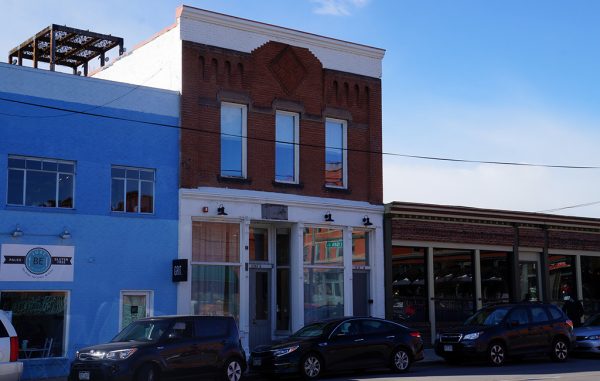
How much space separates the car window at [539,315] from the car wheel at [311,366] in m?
6.96

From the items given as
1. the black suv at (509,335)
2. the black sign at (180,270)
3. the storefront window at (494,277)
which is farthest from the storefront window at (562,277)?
the black sign at (180,270)

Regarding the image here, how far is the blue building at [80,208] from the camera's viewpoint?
760 inches

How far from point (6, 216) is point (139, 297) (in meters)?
4.05

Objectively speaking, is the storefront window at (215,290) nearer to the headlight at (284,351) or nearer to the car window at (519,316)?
the headlight at (284,351)

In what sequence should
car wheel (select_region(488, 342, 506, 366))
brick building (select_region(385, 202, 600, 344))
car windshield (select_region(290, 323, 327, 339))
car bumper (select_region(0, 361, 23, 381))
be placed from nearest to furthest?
car bumper (select_region(0, 361, 23, 381)) < car windshield (select_region(290, 323, 327, 339)) < car wheel (select_region(488, 342, 506, 366)) < brick building (select_region(385, 202, 600, 344))

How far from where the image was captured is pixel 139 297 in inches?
831

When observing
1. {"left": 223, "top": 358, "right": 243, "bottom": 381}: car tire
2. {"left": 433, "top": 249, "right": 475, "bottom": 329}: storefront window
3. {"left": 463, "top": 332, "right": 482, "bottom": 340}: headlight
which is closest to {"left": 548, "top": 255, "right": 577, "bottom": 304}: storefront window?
{"left": 433, "top": 249, "right": 475, "bottom": 329}: storefront window

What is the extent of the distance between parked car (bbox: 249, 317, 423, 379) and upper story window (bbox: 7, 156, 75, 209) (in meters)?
6.21

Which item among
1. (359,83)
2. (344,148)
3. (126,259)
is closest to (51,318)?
(126,259)

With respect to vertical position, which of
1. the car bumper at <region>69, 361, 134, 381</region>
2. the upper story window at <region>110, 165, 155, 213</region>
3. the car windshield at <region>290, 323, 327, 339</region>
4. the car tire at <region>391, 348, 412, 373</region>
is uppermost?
the upper story window at <region>110, 165, 155, 213</region>

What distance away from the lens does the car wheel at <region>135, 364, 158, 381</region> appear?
15.5 meters

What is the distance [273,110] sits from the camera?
79.3 ft

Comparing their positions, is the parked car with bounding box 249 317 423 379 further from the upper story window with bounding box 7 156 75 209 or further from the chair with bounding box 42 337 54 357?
the upper story window with bounding box 7 156 75 209

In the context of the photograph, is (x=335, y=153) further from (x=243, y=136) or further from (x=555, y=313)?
(x=555, y=313)
